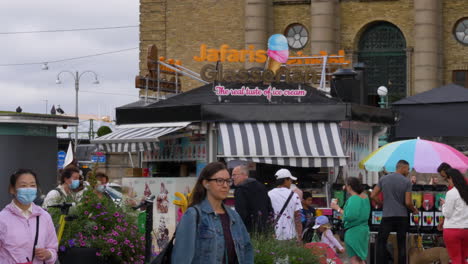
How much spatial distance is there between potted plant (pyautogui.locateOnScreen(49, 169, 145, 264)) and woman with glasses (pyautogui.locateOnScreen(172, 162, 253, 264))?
4.33 metres

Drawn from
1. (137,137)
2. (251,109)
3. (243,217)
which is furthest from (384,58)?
(243,217)

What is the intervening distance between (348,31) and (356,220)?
3520cm

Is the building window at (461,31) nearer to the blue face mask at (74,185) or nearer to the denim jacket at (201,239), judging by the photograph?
the blue face mask at (74,185)

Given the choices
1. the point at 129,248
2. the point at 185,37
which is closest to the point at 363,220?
the point at 129,248

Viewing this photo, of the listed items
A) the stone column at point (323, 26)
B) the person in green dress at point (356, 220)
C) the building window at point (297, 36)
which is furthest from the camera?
the building window at point (297, 36)

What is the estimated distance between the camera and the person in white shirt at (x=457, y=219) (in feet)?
47.2

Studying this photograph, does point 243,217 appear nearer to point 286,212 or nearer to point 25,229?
point 286,212

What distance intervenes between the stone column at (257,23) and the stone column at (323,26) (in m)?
2.50

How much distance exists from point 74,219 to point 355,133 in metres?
13.6

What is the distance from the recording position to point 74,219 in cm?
1212

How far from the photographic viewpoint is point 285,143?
72.9 feet

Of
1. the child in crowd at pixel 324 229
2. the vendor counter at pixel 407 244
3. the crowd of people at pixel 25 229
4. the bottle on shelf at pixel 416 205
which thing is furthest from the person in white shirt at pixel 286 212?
the crowd of people at pixel 25 229

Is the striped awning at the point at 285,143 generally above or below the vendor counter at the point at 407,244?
above

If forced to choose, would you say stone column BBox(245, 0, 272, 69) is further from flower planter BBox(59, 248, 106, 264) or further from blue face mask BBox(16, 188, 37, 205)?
blue face mask BBox(16, 188, 37, 205)
